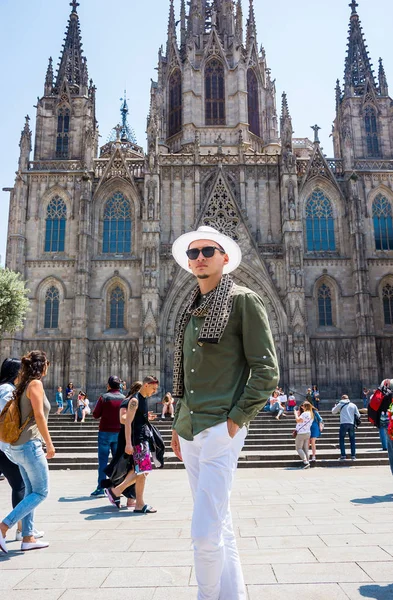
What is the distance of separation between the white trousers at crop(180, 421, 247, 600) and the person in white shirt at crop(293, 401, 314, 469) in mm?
10723

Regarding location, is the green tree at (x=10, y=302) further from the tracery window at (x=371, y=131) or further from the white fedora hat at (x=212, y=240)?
the white fedora hat at (x=212, y=240)

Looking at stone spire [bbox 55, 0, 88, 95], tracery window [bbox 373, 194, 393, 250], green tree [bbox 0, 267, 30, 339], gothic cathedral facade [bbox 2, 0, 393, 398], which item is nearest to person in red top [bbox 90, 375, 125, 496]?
green tree [bbox 0, 267, 30, 339]

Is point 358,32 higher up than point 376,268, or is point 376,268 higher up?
point 358,32

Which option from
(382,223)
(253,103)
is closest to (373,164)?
(382,223)

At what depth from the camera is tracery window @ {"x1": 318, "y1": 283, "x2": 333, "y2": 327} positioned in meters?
32.7

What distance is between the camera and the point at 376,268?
3328 centimetres

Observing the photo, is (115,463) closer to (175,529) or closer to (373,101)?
(175,529)

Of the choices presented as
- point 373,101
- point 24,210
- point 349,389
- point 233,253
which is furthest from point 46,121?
point 233,253

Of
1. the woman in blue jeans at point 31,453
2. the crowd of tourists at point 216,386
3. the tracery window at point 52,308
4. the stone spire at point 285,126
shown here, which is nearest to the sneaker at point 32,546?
the woman in blue jeans at point 31,453

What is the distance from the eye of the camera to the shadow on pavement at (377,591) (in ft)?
13.0

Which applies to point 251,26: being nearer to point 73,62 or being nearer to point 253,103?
point 253,103

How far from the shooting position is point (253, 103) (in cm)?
4019

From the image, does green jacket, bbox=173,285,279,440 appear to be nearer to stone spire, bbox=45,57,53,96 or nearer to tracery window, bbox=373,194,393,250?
tracery window, bbox=373,194,393,250

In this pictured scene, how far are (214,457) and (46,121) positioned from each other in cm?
3710
